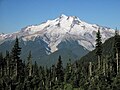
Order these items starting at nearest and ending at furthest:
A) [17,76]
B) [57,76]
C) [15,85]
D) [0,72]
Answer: [15,85]
[17,76]
[57,76]
[0,72]

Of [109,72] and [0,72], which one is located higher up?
[0,72]

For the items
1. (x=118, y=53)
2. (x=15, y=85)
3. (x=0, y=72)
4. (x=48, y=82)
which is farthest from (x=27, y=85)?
(x=0, y=72)

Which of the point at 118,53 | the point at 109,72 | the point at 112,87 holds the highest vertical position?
the point at 118,53

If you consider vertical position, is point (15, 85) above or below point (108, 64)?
below

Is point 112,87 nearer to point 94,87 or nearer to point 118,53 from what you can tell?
point 94,87

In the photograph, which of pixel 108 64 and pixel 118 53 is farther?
pixel 108 64

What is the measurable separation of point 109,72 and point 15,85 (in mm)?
26693

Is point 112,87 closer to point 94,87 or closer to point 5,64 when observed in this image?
point 94,87

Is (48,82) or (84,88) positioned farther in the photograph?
(48,82)

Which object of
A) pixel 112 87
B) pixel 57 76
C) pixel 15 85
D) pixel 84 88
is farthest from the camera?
pixel 57 76

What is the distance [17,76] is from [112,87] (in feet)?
113

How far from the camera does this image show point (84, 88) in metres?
92.7

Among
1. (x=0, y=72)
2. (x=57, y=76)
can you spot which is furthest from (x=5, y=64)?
(x=57, y=76)

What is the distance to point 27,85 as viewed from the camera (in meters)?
102
